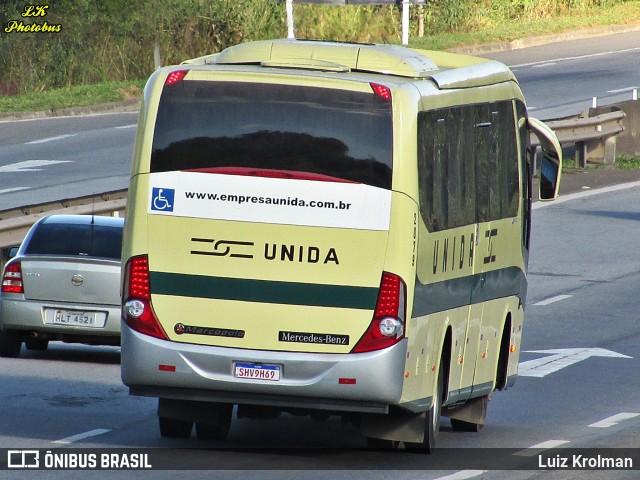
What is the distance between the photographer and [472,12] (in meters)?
56.8

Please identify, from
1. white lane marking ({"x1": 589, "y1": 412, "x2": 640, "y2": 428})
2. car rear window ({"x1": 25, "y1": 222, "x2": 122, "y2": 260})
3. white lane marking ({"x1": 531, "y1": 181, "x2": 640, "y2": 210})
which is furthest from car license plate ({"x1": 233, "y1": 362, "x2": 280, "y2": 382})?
white lane marking ({"x1": 531, "y1": 181, "x2": 640, "y2": 210})

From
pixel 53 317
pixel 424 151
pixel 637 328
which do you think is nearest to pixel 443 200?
pixel 424 151

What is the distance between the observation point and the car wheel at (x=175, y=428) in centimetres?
1266

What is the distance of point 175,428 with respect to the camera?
12703mm

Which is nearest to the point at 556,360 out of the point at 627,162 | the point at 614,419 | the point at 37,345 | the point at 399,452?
the point at 614,419

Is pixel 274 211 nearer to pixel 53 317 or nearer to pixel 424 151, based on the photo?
pixel 424 151

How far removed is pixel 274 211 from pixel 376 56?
1.39 metres

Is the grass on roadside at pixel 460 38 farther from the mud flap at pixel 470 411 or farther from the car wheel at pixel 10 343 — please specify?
the mud flap at pixel 470 411

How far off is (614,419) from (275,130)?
4561 mm

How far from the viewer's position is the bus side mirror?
15047 mm

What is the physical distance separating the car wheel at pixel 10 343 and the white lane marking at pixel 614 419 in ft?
19.8

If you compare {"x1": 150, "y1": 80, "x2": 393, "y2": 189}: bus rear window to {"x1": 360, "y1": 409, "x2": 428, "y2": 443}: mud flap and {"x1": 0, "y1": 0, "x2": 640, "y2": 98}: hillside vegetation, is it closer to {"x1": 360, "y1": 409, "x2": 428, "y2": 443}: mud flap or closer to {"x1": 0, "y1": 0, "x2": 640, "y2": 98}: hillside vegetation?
{"x1": 360, "y1": 409, "x2": 428, "y2": 443}: mud flap

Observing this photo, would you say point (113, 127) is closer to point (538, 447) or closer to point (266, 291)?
point (538, 447)
